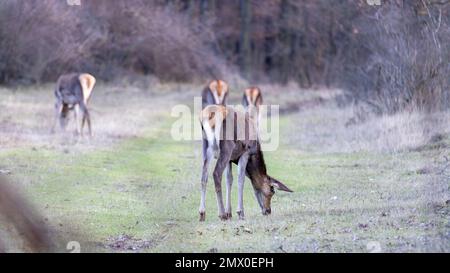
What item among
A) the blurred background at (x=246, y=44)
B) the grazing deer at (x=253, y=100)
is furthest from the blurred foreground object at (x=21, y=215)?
the grazing deer at (x=253, y=100)

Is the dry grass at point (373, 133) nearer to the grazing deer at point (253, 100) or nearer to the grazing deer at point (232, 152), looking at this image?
the grazing deer at point (253, 100)

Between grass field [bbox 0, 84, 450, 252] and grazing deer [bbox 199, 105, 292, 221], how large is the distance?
28 centimetres

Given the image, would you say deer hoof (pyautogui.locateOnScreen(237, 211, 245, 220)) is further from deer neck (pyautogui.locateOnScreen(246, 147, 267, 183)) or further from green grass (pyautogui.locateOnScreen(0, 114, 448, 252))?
deer neck (pyautogui.locateOnScreen(246, 147, 267, 183))

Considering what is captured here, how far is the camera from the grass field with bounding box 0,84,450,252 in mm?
7879

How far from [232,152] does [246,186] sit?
3233 millimetres

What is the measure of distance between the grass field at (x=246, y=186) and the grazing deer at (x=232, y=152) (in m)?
0.28

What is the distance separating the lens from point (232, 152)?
9398mm

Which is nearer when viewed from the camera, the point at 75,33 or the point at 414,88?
the point at 414,88

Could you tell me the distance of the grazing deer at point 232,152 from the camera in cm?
923

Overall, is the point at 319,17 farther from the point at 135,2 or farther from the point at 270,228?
the point at 270,228
